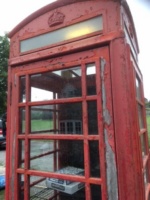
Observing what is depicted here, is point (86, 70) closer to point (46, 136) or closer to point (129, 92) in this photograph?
point (129, 92)

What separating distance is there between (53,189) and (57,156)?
13.9 inches

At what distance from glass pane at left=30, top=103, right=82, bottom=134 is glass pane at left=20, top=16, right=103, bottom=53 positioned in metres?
0.55

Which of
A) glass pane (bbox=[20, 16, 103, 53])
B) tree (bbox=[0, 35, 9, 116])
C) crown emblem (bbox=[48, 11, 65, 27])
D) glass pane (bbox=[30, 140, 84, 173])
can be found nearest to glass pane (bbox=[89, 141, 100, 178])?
glass pane (bbox=[30, 140, 84, 173])

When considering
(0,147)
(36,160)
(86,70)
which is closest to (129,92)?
(86,70)

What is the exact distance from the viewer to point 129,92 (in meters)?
1.33

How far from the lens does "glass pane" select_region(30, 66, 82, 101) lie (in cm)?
159

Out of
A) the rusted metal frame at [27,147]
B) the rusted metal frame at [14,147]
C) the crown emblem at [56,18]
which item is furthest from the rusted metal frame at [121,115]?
the rusted metal frame at [14,147]

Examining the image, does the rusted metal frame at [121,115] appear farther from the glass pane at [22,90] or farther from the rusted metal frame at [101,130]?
the glass pane at [22,90]

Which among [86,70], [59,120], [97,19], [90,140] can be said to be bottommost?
[90,140]

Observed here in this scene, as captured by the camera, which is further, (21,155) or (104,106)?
(21,155)

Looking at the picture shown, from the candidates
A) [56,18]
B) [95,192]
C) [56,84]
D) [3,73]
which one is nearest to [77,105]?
[56,84]

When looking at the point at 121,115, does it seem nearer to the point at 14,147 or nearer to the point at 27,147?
the point at 27,147

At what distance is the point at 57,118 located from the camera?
6.44 feet

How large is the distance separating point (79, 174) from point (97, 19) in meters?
1.20
